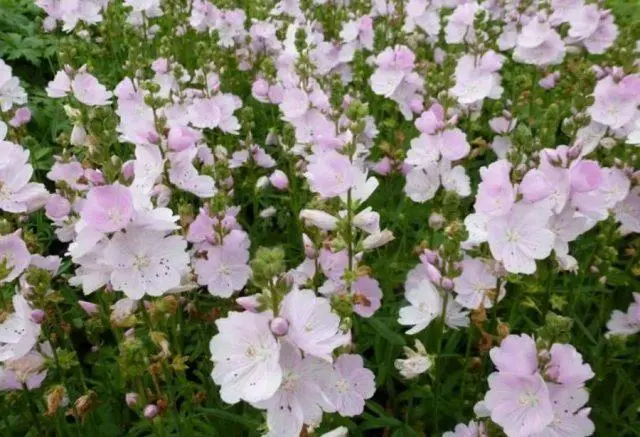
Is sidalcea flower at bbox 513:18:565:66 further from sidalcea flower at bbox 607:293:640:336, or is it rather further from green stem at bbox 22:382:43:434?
green stem at bbox 22:382:43:434

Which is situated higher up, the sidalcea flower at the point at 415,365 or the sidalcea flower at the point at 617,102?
the sidalcea flower at the point at 617,102

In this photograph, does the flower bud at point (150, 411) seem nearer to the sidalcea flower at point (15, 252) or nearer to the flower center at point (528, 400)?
the sidalcea flower at point (15, 252)

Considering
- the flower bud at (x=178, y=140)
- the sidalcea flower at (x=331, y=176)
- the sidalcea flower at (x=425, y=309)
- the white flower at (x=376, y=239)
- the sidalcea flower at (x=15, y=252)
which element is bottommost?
the sidalcea flower at (x=425, y=309)

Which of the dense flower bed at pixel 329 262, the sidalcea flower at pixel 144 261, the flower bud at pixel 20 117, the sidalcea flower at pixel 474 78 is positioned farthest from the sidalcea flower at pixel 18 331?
the sidalcea flower at pixel 474 78

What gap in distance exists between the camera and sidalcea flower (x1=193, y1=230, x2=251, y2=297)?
262cm

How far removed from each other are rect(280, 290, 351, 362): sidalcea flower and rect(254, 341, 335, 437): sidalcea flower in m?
0.05

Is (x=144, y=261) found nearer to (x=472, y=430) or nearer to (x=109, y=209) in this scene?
(x=109, y=209)

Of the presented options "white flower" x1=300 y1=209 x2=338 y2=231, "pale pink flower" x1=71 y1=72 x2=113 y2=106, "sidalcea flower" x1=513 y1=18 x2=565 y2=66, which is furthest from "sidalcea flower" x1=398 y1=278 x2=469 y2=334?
"sidalcea flower" x1=513 y1=18 x2=565 y2=66

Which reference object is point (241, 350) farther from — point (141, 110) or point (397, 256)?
point (141, 110)

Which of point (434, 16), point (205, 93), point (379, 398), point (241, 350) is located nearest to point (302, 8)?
point (434, 16)

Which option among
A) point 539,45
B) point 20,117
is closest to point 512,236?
point 539,45

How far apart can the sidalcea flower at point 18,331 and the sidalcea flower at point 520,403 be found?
145cm

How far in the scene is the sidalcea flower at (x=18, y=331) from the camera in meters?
2.22

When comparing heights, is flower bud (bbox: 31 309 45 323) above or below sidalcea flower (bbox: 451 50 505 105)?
below
